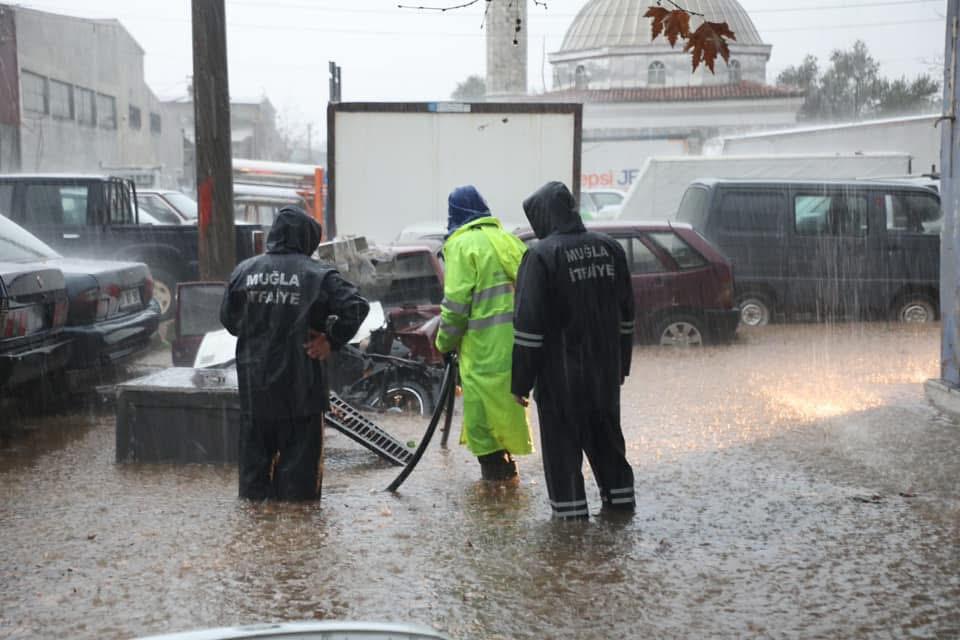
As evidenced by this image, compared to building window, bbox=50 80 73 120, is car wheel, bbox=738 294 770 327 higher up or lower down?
lower down

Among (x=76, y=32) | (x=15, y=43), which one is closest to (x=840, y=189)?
(x=15, y=43)

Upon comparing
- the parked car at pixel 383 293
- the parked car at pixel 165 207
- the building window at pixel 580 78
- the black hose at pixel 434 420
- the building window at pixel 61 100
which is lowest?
the black hose at pixel 434 420

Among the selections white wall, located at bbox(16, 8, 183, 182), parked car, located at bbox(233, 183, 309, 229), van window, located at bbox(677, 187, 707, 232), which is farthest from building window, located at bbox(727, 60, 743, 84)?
van window, located at bbox(677, 187, 707, 232)

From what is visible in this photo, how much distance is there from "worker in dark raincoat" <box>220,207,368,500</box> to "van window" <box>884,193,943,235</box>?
11414mm

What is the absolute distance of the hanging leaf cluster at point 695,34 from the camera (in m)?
4.80

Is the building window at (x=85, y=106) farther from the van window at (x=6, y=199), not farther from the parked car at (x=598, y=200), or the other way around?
the van window at (x=6, y=199)

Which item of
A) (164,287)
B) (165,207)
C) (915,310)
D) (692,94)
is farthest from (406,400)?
(692,94)

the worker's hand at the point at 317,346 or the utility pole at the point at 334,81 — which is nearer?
the worker's hand at the point at 317,346

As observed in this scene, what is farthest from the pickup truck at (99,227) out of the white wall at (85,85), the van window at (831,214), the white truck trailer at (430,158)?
the white wall at (85,85)

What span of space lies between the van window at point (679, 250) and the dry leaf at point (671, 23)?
860 cm

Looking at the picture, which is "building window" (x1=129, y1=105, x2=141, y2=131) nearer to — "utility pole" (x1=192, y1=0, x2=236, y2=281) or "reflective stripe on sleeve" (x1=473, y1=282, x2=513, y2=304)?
"utility pole" (x1=192, y1=0, x2=236, y2=281)

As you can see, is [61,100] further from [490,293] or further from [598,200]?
[490,293]

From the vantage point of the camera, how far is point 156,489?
689 cm

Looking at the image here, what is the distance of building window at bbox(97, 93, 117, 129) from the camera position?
43144 millimetres
